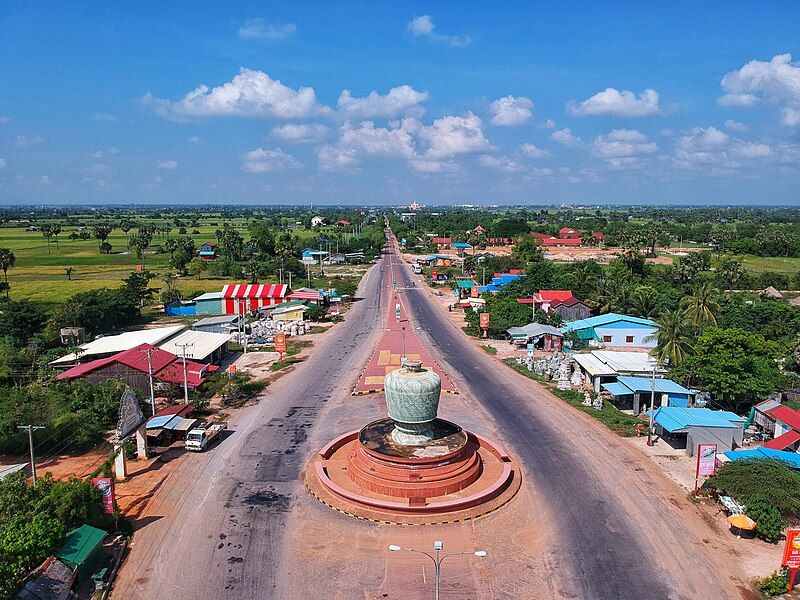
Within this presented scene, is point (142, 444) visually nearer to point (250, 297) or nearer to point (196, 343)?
point (196, 343)

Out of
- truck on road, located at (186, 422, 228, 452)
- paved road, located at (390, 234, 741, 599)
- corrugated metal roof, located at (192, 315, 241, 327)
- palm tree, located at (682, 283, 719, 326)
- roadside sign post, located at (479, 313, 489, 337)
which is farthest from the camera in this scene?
roadside sign post, located at (479, 313, 489, 337)

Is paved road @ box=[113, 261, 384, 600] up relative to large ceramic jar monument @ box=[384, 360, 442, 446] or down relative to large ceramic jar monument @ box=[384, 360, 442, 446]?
down

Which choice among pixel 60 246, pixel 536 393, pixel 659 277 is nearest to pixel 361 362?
pixel 536 393

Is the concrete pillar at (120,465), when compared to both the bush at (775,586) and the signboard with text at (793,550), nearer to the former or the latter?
the bush at (775,586)

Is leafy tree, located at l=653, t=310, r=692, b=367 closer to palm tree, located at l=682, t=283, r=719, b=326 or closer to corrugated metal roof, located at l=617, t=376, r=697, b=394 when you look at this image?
corrugated metal roof, located at l=617, t=376, r=697, b=394

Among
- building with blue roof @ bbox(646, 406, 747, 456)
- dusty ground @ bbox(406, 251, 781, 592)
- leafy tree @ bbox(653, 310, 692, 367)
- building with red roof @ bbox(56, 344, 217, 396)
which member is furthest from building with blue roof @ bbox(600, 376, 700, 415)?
building with red roof @ bbox(56, 344, 217, 396)
